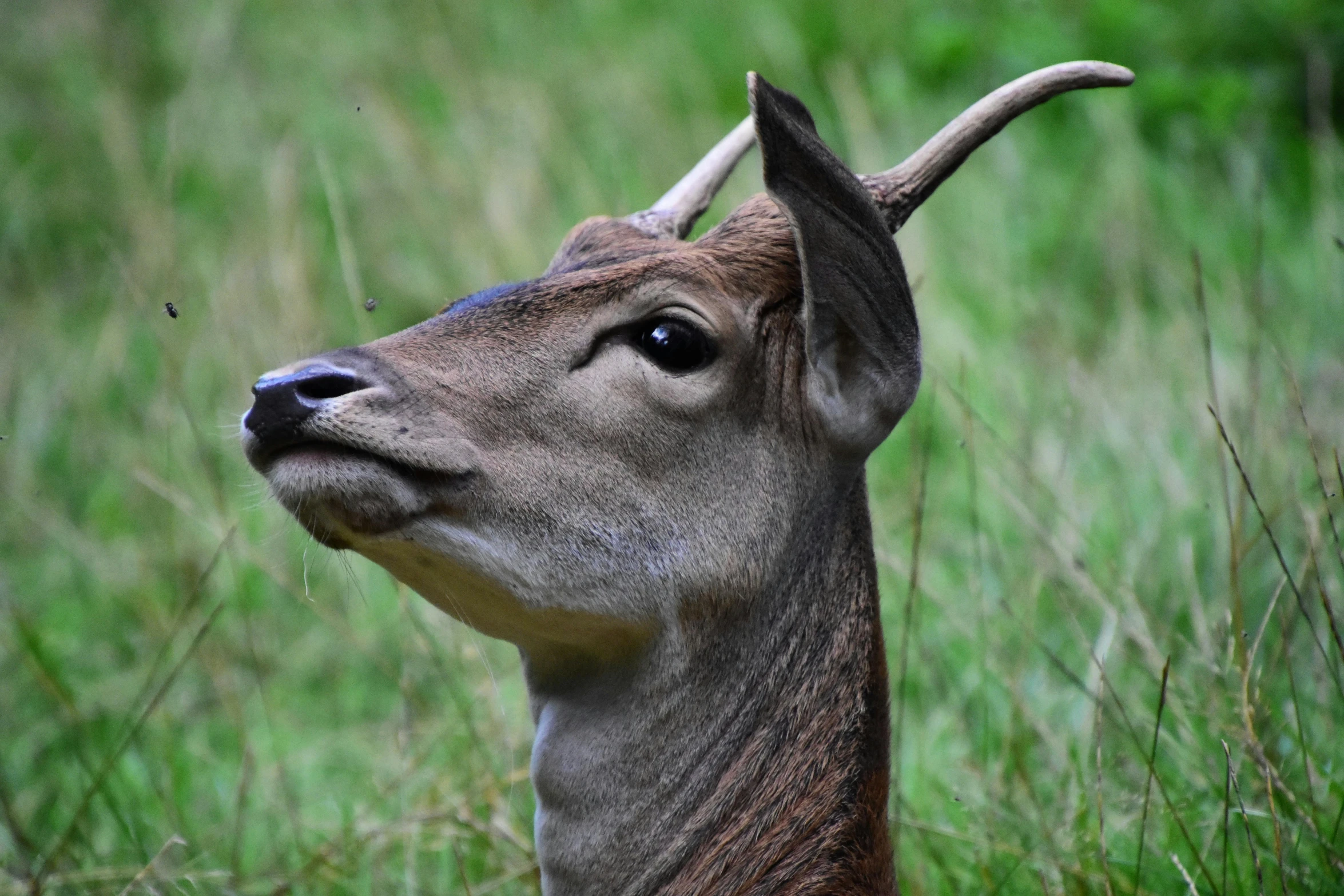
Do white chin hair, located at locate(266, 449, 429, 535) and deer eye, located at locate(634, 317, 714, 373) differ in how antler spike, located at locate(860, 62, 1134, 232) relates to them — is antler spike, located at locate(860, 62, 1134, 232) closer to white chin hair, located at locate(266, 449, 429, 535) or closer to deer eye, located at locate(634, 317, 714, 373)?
deer eye, located at locate(634, 317, 714, 373)

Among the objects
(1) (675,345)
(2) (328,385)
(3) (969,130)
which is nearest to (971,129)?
(3) (969,130)

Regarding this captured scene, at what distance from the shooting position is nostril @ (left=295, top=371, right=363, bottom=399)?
225 centimetres

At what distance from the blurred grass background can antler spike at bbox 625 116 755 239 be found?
865mm

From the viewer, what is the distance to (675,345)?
8.20 ft

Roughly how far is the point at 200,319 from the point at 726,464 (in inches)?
195

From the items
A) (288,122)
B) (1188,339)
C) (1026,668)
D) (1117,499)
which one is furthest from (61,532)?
(1188,339)

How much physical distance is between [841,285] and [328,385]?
90 centimetres

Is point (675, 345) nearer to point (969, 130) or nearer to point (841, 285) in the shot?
point (841, 285)

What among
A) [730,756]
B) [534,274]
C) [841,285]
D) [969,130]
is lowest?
[730,756]

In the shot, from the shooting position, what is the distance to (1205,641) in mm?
3539

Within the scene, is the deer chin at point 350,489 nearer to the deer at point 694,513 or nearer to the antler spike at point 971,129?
the deer at point 694,513

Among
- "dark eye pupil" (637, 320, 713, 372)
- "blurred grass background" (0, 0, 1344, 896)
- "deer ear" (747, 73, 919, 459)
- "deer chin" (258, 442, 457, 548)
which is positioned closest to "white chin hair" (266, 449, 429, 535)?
"deer chin" (258, 442, 457, 548)

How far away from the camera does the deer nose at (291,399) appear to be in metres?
2.23

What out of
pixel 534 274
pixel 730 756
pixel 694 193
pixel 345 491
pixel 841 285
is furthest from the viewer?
pixel 534 274
